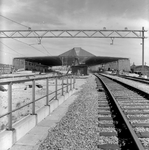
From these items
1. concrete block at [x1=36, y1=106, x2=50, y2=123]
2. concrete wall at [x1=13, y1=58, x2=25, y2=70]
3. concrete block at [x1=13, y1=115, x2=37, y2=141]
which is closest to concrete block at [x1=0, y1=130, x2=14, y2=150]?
concrete block at [x1=13, y1=115, x2=37, y2=141]

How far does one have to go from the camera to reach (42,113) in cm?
700

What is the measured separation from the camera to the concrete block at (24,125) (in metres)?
4.94

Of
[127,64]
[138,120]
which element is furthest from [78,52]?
[138,120]

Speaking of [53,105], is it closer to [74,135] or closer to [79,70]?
[74,135]

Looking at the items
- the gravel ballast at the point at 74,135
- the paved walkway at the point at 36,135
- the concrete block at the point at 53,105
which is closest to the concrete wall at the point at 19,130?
the paved walkway at the point at 36,135

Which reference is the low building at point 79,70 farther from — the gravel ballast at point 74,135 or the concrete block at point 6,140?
the concrete block at point 6,140

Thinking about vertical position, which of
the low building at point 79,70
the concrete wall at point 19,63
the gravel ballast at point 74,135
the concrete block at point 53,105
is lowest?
the gravel ballast at point 74,135

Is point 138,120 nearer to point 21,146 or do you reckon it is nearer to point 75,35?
point 21,146

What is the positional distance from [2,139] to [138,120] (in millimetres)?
4348

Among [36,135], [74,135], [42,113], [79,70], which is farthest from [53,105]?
[79,70]

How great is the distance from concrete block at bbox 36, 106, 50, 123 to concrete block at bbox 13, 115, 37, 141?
40 centimetres

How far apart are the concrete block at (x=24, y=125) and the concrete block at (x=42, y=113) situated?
404 mm

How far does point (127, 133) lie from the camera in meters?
5.24

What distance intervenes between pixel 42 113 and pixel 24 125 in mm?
1681
